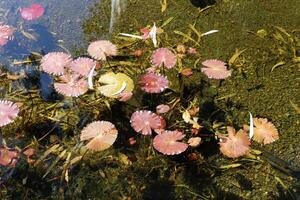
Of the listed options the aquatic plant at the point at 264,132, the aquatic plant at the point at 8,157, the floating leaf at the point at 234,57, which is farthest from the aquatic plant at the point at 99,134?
the floating leaf at the point at 234,57

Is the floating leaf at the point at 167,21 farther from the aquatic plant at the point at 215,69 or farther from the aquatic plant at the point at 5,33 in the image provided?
the aquatic plant at the point at 5,33

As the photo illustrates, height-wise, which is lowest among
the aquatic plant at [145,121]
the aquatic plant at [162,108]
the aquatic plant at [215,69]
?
the aquatic plant at [162,108]

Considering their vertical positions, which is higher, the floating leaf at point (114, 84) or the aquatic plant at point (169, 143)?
the floating leaf at point (114, 84)

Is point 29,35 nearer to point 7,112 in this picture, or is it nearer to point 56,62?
point 56,62

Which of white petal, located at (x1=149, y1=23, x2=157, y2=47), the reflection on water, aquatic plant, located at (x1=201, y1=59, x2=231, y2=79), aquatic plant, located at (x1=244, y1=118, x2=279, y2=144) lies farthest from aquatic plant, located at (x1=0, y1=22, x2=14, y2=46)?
aquatic plant, located at (x1=244, y1=118, x2=279, y2=144)

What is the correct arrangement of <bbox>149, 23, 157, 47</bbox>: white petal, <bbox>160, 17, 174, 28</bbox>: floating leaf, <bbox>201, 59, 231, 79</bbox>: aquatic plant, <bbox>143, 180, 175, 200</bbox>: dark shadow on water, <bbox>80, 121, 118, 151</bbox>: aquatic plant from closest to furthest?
<bbox>143, 180, 175, 200</bbox>: dark shadow on water
<bbox>80, 121, 118, 151</bbox>: aquatic plant
<bbox>201, 59, 231, 79</bbox>: aquatic plant
<bbox>149, 23, 157, 47</bbox>: white petal
<bbox>160, 17, 174, 28</bbox>: floating leaf

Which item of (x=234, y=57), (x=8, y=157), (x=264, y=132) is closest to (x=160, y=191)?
(x=264, y=132)

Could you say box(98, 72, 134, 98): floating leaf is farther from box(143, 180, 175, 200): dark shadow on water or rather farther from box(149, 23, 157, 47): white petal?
box(143, 180, 175, 200): dark shadow on water

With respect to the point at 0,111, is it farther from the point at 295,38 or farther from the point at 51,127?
the point at 295,38
